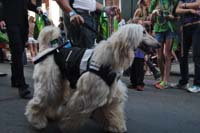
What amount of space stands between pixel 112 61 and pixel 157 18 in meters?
4.32

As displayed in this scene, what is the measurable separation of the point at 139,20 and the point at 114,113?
5.02 metres

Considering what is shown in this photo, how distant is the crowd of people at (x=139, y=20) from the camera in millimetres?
5449

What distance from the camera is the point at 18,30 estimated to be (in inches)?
259

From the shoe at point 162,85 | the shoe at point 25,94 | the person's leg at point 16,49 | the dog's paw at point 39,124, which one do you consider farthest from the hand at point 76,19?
the shoe at point 162,85

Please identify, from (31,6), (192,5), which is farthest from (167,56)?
(31,6)

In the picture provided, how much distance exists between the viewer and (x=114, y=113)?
477 cm

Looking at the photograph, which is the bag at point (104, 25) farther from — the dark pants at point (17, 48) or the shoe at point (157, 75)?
the shoe at point (157, 75)

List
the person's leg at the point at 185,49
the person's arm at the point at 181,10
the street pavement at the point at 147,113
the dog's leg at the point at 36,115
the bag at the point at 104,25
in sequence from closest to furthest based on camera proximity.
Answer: the dog's leg at the point at 36,115
the street pavement at the point at 147,113
the bag at the point at 104,25
the person's arm at the point at 181,10
the person's leg at the point at 185,49

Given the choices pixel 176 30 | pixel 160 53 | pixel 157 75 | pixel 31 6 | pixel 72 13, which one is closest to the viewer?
pixel 72 13

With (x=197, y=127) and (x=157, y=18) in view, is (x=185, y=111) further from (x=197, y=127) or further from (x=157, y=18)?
(x=157, y=18)

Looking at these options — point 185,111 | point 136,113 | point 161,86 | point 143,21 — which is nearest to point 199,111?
point 185,111

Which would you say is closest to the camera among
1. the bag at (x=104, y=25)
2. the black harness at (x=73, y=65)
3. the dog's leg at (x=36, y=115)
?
the black harness at (x=73, y=65)

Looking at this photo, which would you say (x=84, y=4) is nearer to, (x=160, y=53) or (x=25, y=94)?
(x=25, y=94)

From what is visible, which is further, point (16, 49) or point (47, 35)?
point (16, 49)
